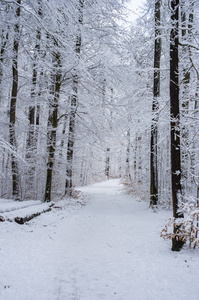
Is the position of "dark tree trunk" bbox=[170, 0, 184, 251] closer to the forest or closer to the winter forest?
the forest

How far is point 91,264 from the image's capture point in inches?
160

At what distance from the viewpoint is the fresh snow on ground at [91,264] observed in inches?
120

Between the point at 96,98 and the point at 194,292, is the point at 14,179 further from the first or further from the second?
the point at 194,292

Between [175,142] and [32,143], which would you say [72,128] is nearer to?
[32,143]

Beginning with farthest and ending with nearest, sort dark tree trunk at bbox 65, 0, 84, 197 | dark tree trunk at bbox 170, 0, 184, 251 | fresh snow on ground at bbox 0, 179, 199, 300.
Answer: dark tree trunk at bbox 65, 0, 84, 197 < dark tree trunk at bbox 170, 0, 184, 251 < fresh snow on ground at bbox 0, 179, 199, 300

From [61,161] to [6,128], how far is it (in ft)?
9.35

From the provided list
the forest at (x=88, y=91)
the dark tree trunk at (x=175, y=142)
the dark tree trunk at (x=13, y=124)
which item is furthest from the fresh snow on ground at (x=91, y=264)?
the forest at (x=88, y=91)

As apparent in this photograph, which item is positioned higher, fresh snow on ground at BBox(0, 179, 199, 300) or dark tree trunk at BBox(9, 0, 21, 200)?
dark tree trunk at BBox(9, 0, 21, 200)

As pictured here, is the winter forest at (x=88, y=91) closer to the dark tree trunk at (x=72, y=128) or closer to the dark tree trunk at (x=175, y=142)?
A: the dark tree trunk at (x=72, y=128)

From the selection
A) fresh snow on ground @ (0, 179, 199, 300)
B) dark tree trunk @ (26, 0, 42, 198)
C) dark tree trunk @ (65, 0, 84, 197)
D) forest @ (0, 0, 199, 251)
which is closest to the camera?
fresh snow on ground @ (0, 179, 199, 300)

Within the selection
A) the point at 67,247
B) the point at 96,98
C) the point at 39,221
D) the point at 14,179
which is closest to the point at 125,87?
the point at 96,98

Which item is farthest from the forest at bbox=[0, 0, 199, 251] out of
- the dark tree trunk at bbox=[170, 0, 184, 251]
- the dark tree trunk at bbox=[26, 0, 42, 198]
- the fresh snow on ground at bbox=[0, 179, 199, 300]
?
the fresh snow on ground at bbox=[0, 179, 199, 300]

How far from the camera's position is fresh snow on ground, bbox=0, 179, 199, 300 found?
10.0 ft

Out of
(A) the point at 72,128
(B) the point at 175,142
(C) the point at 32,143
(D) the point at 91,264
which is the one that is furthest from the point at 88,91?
(D) the point at 91,264
